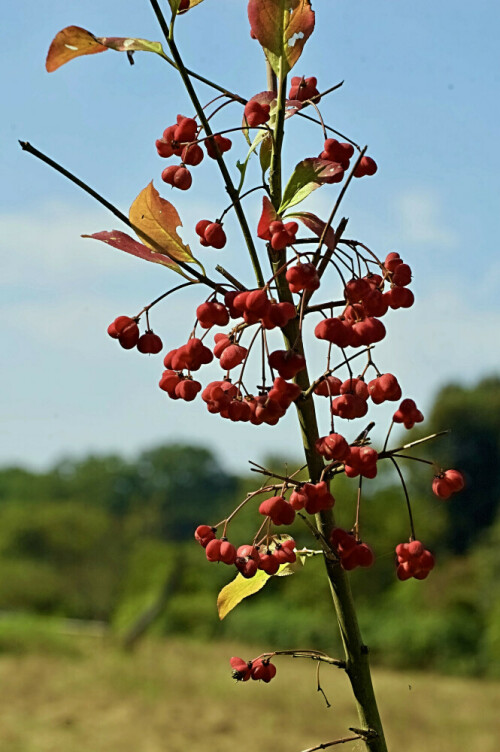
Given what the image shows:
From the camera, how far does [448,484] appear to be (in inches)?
26.9

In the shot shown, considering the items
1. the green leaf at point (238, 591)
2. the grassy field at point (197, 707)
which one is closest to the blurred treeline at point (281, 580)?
the grassy field at point (197, 707)

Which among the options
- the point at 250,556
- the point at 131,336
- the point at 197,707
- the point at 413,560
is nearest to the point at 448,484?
the point at 413,560

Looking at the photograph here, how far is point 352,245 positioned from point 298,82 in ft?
0.52

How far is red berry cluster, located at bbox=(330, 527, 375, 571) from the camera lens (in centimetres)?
61

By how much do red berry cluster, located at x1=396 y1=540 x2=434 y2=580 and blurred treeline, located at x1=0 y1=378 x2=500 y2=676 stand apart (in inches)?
248

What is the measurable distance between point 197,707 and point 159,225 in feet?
24.4

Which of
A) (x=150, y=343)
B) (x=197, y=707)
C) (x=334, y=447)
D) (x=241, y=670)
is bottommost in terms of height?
(x=241, y=670)

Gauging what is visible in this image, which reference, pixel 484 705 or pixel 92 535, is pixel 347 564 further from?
pixel 92 535

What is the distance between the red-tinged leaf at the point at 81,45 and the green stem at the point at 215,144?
0.02 m

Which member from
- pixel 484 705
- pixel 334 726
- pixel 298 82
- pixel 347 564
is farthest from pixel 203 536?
pixel 484 705

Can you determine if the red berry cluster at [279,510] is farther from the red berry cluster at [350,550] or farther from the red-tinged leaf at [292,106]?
the red-tinged leaf at [292,106]

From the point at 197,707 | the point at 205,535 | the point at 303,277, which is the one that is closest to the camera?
the point at 303,277

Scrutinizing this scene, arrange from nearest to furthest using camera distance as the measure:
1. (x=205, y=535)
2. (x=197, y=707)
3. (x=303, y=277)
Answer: (x=303, y=277) < (x=205, y=535) < (x=197, y=707)

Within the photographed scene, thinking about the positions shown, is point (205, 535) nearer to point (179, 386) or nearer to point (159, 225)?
point (179, 386)
